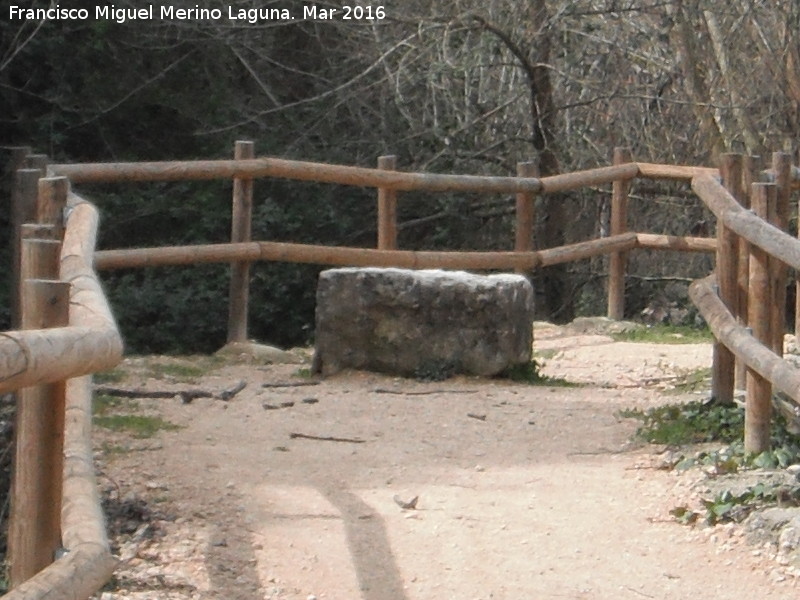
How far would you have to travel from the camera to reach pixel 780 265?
20.4ft

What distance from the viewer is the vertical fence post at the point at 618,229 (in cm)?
1068

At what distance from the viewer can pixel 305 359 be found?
28.8 ft

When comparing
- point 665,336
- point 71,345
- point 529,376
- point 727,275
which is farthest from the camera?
point 665,336

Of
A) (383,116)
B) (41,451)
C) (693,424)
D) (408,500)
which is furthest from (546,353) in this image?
(41,451)

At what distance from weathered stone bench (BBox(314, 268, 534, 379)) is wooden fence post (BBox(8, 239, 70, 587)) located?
14.8 ft

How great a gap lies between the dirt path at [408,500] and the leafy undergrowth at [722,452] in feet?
0.36

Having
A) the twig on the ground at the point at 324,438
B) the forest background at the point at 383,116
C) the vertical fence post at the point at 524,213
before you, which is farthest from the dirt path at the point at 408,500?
the forest background at the point at 383,116

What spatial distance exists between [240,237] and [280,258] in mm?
301

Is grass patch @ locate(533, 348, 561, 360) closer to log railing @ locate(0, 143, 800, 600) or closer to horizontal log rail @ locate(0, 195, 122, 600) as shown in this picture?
log railing @ locate(0, 143, 800, 600)

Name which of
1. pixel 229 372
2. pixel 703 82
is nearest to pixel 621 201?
pixel 703 82

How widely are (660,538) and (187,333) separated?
8095mm

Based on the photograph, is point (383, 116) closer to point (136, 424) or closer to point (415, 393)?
point (415, 393)

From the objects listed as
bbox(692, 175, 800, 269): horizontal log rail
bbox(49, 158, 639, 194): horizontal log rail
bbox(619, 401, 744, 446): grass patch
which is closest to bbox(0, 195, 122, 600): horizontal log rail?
bbox(692, 175, 800, 269): horizontal log rail

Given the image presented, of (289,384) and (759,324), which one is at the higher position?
(759,324)
